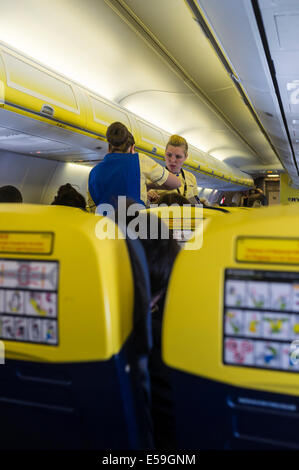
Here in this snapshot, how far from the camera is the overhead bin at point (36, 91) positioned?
3.79 meters

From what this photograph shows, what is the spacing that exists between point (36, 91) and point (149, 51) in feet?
5.92

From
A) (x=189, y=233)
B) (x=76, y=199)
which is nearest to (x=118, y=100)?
(x=76, y=199)

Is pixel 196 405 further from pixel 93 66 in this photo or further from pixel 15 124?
pixel 93 66

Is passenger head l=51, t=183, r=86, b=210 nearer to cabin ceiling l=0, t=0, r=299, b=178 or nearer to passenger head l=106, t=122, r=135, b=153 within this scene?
passenger head l=106, t=122, r=135, b=153

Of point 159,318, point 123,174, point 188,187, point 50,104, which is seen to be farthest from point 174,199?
point 50,104

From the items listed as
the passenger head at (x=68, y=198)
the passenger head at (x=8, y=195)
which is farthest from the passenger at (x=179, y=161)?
the passenger head at (x=8, y=195)

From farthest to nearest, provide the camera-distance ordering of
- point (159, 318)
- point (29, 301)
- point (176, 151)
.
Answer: point (176, 151)
point (159, 318)
point (29, 301)

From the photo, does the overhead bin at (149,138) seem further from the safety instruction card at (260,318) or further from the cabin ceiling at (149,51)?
the safety instruction card at (260,318)

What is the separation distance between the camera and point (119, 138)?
241 centimetres

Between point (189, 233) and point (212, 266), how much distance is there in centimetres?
89

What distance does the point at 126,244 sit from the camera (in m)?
1.16

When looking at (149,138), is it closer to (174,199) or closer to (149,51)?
(149,51)

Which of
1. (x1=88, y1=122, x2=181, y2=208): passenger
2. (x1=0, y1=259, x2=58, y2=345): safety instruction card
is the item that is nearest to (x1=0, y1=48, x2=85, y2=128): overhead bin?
(x1=88, y1=122, x2=181, y2=208): passenger

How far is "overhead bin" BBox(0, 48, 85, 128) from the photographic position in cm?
379
